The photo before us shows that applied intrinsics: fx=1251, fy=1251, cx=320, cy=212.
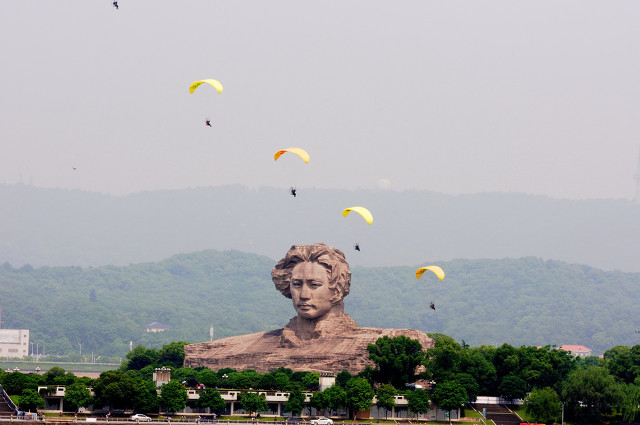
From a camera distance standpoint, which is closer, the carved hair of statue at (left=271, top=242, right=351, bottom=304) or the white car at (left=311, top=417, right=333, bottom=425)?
the white car at (left=311, top=417, right=333, bottom=425)

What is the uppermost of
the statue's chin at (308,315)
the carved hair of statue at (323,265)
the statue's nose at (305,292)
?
the carved hair of statue at (323,265)

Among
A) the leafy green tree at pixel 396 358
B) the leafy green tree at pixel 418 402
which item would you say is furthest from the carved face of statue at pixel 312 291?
the leafy green tree at pixel 418 402

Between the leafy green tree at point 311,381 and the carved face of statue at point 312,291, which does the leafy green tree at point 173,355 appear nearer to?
the carved face of statue at point 312,291

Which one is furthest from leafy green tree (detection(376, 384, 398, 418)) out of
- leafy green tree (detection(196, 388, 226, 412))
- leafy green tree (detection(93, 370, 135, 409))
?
leafy green tree (detection(93, 370, 135, 409))

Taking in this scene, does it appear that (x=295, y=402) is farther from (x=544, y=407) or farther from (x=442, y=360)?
(x=544, y=407)

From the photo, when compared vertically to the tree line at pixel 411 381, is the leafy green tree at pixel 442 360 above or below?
above

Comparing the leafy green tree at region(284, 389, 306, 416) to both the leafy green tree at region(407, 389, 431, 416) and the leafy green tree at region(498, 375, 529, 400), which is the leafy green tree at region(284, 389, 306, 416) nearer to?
the leafy green tree at region(407, 389, 431, 416)

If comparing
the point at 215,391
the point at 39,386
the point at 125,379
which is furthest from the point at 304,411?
the point at 39,386

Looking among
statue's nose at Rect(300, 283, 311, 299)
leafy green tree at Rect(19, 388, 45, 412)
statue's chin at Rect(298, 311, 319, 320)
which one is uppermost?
statue's nose at Rect(300, 283, 311, 299)
